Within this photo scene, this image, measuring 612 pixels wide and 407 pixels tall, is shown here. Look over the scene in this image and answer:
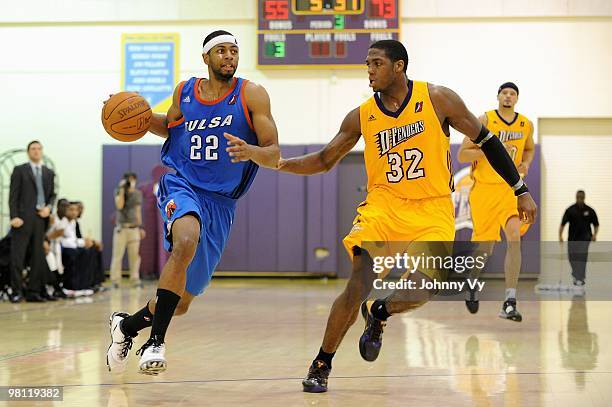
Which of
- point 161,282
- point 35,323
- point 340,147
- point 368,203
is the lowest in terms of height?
point 35,323

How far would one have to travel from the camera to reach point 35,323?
8.90 metres

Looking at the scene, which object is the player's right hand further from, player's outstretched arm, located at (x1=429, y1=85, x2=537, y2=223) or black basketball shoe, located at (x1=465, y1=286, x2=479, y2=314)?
player's outstretched arm, located at (x1=429, y1=85, x2=537, y2=223)

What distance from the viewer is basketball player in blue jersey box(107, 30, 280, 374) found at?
5.08 m

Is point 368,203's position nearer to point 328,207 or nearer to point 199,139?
point 199,139

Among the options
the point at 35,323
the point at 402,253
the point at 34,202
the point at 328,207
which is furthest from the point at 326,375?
the point at 328,207

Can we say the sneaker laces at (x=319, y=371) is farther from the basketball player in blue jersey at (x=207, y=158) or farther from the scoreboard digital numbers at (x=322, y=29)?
the scoreboard digital numbers at (x=322, y=29)

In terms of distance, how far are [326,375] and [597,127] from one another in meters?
13.2

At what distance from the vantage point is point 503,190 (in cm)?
855

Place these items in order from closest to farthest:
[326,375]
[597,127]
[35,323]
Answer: [326,375], [35,323], [597,127]

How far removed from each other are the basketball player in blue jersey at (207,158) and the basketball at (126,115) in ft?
0.59

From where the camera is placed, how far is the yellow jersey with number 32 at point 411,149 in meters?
5.20

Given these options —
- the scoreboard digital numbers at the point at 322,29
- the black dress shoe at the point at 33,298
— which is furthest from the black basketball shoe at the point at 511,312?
the scoreboard digital numbers at the point at 322,29

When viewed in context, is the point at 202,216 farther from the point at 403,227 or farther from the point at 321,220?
the point at 321,220

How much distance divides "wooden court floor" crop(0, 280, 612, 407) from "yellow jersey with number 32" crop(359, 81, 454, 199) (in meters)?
1.16
